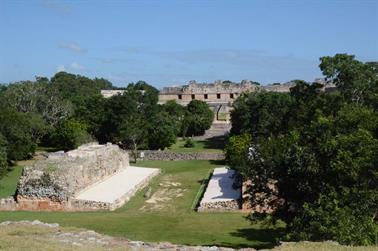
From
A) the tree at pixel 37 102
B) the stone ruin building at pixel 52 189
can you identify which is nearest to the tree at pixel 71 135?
the tree at pixel 37 102

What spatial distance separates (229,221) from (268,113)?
2737 centimetres

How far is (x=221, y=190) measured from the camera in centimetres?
3155

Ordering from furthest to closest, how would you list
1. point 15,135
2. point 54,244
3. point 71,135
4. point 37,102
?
point 37,102, point 71,135, point 15,135, point 54,244

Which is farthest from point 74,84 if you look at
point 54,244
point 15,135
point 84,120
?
point 54,244

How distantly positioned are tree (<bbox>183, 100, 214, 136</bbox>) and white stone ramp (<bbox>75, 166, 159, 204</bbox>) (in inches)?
1013

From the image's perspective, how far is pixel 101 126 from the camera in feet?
190

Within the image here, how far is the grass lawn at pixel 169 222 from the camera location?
20609 millimetres

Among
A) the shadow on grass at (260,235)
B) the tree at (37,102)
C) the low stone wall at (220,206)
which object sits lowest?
the low stone wall at (220,206)

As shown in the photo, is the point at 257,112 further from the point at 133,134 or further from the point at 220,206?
the point at 220,206

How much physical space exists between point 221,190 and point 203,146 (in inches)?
1140

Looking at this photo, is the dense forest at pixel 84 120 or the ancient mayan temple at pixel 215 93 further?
the ancient mayan temple at pixel 215 93

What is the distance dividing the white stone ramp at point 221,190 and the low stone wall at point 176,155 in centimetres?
1142

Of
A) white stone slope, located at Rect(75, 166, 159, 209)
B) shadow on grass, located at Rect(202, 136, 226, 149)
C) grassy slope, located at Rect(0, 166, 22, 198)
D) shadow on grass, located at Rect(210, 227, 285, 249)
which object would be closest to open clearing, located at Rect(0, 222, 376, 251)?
shadow on grass, located at Rect(210, 227, 285, 249)

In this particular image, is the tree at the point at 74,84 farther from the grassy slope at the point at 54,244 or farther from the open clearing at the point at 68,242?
the grassy slope at the point at 54,244
